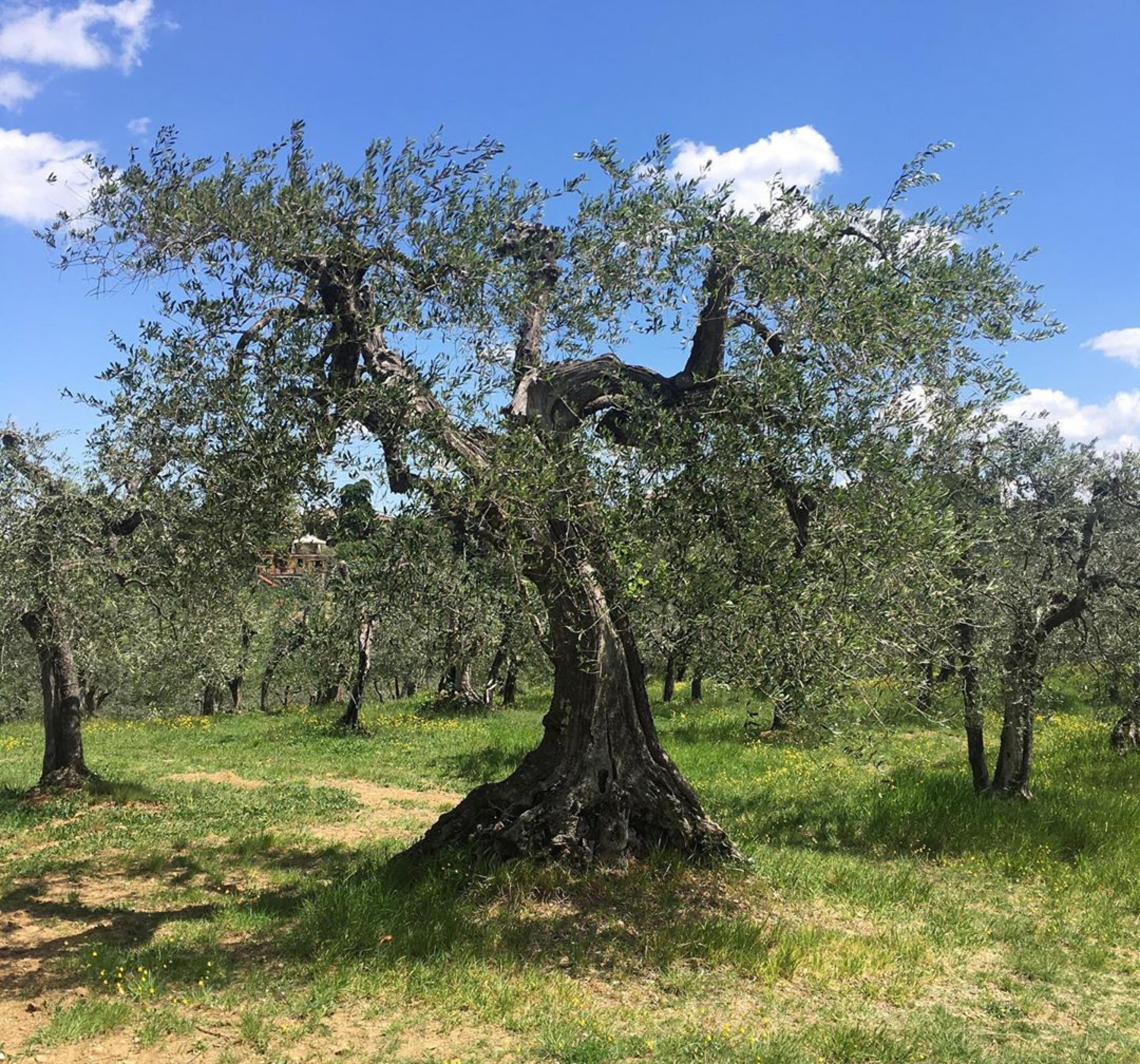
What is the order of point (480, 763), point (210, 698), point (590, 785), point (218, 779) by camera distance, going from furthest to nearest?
1. point (210, 698)
2. point (480, 763)
3. point (218, 779)
4. point (590, 785)

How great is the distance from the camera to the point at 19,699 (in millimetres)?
49281

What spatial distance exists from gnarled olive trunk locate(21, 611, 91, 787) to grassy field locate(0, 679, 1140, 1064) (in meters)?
0.75

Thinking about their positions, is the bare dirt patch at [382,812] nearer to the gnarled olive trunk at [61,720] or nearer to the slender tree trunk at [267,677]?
the gnarled olive trunk at [61,720]

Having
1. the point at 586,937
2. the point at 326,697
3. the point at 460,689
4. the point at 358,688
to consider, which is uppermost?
the point at 358,688

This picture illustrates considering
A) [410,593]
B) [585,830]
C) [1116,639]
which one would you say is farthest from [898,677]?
[1116,639]

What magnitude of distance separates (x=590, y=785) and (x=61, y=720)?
39.2 feet

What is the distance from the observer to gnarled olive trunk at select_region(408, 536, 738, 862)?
10141mm

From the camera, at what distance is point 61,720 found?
1630 cm

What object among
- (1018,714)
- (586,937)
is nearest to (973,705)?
(1018,714)

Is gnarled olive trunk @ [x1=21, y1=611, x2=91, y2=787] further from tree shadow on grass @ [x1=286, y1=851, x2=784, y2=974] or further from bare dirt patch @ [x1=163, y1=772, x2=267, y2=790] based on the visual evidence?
tree shadow on grass @ [x1=286, y1=851, x2=784, y2=974]

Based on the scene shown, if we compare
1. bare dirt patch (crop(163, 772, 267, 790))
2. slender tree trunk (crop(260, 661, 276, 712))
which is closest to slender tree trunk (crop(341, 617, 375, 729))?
bare dirt patch (crop(163, 772, 267, 790))

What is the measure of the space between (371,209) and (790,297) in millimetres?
4936

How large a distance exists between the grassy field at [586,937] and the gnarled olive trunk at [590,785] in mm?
411

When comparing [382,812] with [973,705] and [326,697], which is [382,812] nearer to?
[973,705]
